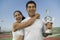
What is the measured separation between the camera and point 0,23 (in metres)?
3.21

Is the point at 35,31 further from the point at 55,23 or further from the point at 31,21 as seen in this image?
the point at 55,23

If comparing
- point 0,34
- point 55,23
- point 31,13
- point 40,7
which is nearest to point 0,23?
point 0,34

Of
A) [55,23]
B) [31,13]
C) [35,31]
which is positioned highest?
[31,13]

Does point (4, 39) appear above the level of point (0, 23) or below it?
below

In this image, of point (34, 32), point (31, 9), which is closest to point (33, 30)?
point (34, 32)

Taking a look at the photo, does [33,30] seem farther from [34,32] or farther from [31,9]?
[31,9]

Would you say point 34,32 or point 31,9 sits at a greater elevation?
point 31,9

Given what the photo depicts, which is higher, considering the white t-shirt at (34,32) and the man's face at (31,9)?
the man's face at (31,9)

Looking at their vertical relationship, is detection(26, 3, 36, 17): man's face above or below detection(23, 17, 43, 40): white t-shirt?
above

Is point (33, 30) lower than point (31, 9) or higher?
lower

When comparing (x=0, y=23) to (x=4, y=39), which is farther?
(x=4, y=39)

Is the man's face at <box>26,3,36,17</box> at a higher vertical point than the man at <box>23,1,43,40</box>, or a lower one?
higher

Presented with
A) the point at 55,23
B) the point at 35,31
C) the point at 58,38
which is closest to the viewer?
the point at 35,31

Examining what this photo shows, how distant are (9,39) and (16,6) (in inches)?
25.4
